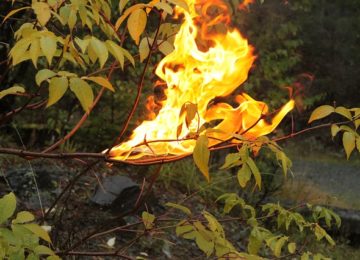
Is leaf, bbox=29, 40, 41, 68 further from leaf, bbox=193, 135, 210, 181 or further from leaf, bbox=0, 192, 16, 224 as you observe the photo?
leaf, bbox=193, 135, 210, 181

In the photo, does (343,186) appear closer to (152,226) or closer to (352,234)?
(352,234)

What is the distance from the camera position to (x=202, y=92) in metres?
2.13

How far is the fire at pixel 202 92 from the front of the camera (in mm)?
1983

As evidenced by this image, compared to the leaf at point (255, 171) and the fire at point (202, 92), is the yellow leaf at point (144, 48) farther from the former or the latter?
the leaf at point (255, 171)

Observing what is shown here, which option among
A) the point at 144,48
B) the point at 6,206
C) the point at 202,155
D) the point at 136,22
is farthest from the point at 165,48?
the point at 6,206

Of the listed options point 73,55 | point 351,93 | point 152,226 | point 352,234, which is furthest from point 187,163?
point 351,93

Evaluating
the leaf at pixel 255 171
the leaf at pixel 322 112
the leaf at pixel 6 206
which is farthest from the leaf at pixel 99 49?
the leaf at pixel 322 112

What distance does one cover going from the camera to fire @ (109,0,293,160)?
1.98 meters

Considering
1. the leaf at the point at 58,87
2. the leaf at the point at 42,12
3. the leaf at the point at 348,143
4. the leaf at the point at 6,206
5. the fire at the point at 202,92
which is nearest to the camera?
the leaf at the point at 58,87

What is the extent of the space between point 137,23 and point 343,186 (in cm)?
1238

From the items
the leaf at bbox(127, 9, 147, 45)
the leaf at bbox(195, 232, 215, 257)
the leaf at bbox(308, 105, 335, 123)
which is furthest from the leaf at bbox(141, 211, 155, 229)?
the leaf at bbox(127, 9, 147, 45)

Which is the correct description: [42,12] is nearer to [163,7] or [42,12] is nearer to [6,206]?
[163,7]

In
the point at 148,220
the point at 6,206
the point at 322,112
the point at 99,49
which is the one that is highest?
the point at 99,49

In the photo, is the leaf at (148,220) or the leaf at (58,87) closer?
the leaf at (58,87)
